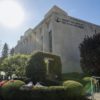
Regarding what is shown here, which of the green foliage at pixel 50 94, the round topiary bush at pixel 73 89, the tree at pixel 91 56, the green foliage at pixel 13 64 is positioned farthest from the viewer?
the green foliage at pixel 13 64

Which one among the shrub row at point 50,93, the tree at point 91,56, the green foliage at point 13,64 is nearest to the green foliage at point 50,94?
the shrub row at point 50,93

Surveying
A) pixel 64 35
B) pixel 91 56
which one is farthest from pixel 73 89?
pixel 64 35

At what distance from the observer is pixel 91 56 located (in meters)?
30.4

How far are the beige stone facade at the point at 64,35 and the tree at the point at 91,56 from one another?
550cm

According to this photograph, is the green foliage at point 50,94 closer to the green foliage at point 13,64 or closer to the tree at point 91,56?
the tree at point 91,56

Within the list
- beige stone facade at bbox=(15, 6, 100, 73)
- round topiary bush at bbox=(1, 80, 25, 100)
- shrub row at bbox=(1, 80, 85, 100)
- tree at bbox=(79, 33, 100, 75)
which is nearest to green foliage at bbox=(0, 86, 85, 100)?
shrub row at bbox=(1, 80, 85, 100)

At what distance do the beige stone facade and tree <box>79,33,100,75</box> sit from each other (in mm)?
5503

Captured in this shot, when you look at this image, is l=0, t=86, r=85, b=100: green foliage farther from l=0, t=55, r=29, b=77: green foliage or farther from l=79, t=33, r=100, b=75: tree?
l=0, t=55, r=29, b=77: green foliage

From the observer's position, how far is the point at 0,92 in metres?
15.4

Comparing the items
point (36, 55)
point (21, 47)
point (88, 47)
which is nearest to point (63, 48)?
point (88, 47)

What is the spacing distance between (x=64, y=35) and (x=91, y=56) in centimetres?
905

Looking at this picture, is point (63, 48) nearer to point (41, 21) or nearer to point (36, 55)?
point (41, 21)

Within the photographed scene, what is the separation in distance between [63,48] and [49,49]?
9.77 ft

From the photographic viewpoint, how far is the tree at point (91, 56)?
97.7 feet
